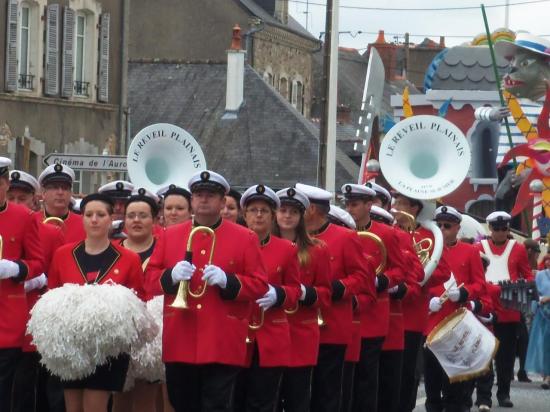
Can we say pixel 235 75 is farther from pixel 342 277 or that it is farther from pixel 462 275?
pixel 342 277

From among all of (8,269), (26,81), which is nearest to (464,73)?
(26,81)

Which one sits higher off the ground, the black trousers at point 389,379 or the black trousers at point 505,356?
the black trousers at point 389,379

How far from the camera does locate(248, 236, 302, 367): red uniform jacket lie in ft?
33.8

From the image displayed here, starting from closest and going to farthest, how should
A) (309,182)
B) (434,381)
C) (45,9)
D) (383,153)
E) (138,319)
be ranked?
(138,319)
(434,381)
(383,153)
(45,9)
(309,182)

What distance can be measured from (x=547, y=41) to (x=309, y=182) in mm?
13893

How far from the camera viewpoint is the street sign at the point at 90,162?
2212cm

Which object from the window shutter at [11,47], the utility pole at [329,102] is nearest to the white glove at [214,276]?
the utility pole at [329,102]

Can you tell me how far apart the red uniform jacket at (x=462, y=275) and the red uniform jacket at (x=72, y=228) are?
3.94 metres

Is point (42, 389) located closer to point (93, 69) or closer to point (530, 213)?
point (93, 69)

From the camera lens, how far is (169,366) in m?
9.83

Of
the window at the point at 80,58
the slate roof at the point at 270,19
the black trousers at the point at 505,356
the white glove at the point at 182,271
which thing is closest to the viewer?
the white glove at the point at 182,271

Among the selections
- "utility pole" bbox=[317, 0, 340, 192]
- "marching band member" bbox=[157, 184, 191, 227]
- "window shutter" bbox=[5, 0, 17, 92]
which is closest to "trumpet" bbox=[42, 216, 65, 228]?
"marching band member" bbox=[157, 184, 191, 227]

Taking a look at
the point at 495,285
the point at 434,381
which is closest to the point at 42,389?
the point at 434,381

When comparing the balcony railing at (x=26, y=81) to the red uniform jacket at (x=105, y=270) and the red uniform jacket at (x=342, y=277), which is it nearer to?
the red uniform jacket at (x=342, y=277)
